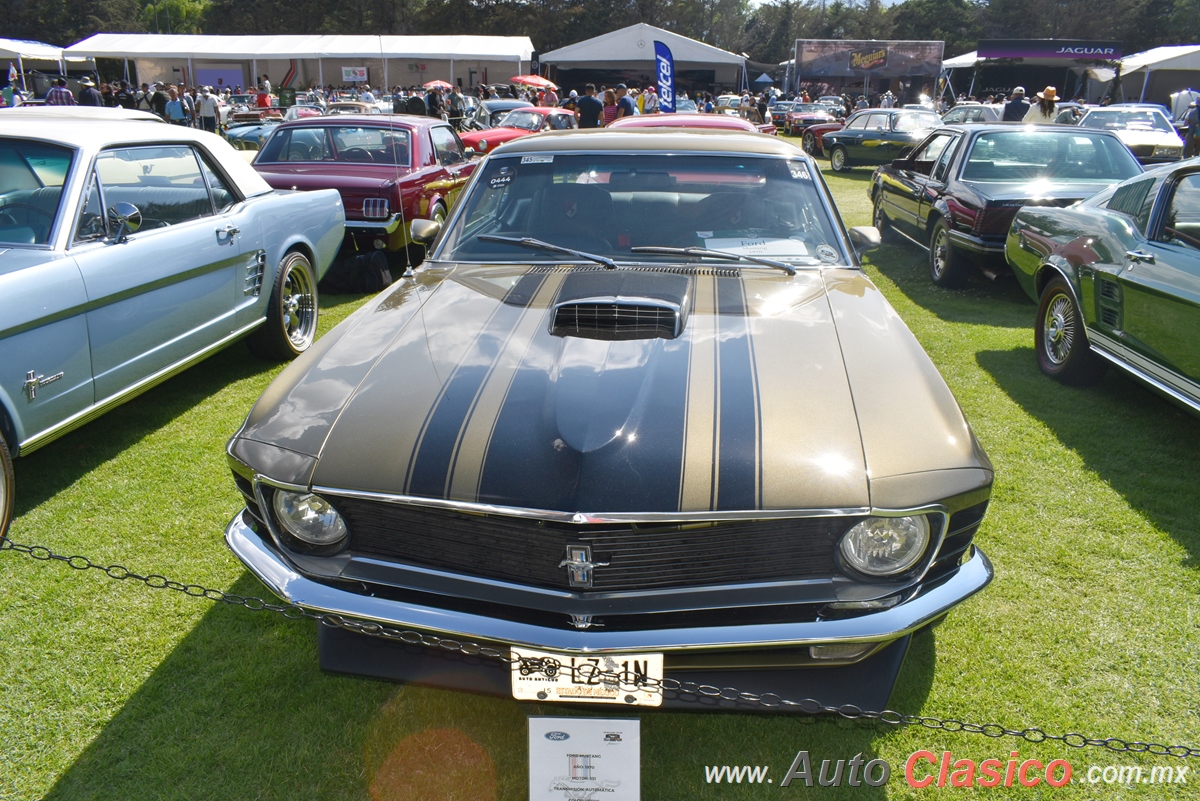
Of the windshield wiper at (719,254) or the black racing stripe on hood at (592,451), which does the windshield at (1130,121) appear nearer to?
the windshield wiper at (719,254)

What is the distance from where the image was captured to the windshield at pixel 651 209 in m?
3.41

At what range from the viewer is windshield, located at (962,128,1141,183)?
7.65 meters

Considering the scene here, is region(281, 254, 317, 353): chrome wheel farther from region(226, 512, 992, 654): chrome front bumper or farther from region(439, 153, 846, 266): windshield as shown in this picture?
region(226, 512, 992, 654): chrome front bumper

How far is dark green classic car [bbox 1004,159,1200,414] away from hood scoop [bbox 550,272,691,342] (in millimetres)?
2879

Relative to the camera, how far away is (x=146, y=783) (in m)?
2.32

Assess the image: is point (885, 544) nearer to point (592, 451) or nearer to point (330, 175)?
point (592, 451)

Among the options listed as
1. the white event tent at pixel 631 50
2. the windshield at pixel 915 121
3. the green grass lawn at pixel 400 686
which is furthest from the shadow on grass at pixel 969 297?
the white event tent at pixel 631 50

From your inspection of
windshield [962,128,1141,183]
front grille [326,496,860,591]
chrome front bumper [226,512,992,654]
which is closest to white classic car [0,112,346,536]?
chrome front bumper [226,512,992,654]

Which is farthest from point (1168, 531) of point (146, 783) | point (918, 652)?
point (146, 783)

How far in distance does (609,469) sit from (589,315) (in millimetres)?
840

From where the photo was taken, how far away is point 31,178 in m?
4.00

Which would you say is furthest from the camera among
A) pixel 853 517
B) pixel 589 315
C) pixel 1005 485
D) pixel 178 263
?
pixel 178 263

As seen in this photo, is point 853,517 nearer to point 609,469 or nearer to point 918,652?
point 609,469

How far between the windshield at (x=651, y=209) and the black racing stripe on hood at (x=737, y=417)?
0.66 m
